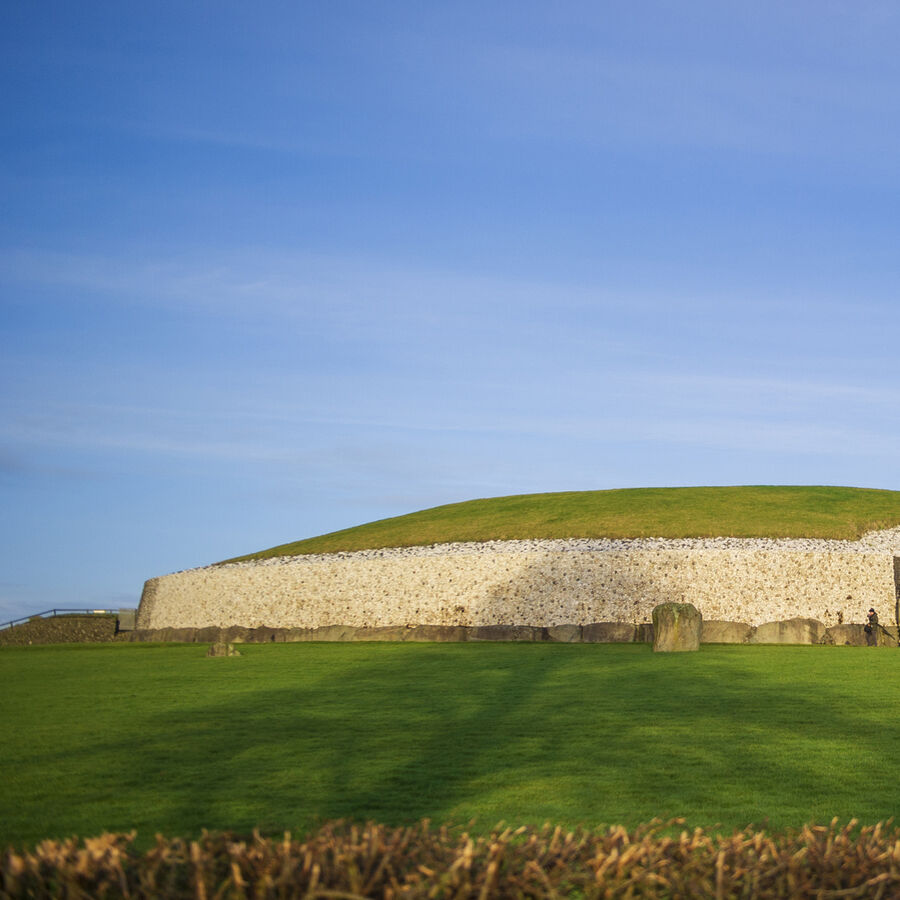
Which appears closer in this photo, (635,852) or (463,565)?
(635,852)

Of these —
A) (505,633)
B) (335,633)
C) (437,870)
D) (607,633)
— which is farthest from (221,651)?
(437,870)

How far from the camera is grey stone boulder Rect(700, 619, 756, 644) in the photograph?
32.1 meters

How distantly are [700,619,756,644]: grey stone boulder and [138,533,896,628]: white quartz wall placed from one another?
0.60 metres

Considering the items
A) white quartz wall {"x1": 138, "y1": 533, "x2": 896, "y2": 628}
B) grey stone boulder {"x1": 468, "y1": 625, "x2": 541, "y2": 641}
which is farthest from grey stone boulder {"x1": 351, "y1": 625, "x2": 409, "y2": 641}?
grey stone boulder {"x1": 468, "y1": 625, "x2": 541, "y2": 641}

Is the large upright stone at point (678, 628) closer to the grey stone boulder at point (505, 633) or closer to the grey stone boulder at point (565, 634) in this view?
the grey stone boulder at point (565, 634)

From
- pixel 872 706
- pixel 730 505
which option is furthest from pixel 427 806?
pixel 730 505

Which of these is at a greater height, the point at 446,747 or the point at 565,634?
the point at 565,634

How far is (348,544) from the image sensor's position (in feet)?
143

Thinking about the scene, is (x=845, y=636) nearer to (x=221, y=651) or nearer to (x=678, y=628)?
(x=678, y=628)

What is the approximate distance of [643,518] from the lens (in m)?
40.8

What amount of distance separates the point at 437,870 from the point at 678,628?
22200mm

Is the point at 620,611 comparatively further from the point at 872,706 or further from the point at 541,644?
the point at 872,706

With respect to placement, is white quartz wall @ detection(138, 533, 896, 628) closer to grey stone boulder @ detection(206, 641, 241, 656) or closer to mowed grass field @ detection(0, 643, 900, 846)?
grey stone boulder @ detection(206, 641, 241, 656)

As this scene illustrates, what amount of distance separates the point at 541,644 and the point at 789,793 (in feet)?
71.0
